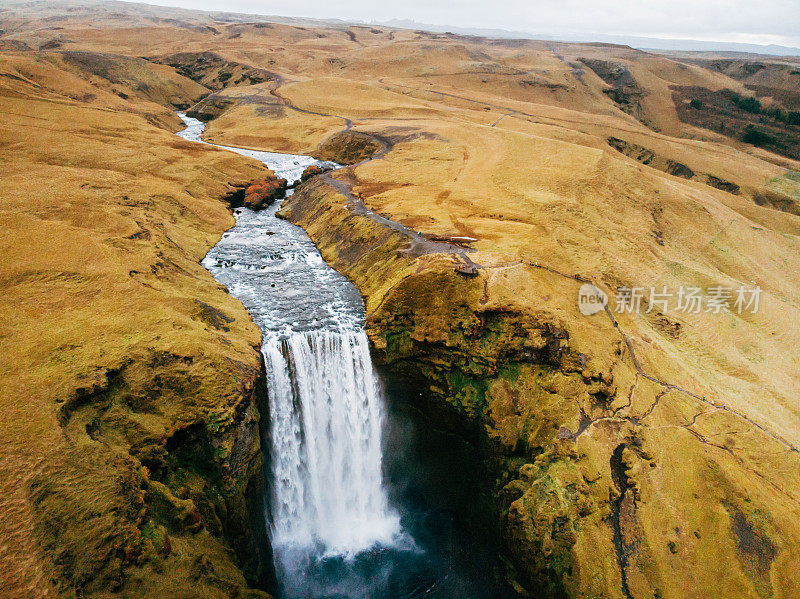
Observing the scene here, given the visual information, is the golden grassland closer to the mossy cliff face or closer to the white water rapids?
the mossy cliff face

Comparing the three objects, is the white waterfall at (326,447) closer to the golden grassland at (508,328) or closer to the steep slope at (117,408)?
the steep slope at (117,408)

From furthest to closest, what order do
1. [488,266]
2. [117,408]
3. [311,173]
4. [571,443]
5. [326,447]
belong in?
[311,173], [488,266], [326,447], [571,443], [117,408]

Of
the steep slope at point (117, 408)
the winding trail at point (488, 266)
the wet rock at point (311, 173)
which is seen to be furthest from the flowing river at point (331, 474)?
the wet rock at point (311, 173)

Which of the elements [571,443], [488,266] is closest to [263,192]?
[488,266]

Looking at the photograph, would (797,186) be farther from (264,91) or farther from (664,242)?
(264,91)

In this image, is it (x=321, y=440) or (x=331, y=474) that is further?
(x=331, y=474)

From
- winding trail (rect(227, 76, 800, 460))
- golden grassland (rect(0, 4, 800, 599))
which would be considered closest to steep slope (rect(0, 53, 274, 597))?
golden grassland (rect(0, 4, 800, 599))

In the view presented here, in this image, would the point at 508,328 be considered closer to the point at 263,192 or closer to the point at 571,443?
the point at 571,443
